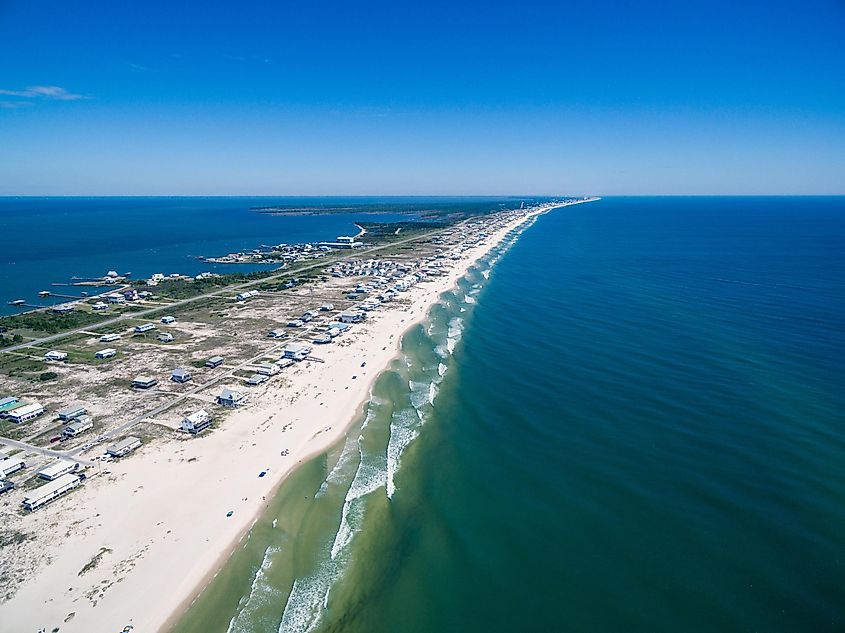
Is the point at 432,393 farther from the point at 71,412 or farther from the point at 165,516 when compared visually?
the point at 71,412

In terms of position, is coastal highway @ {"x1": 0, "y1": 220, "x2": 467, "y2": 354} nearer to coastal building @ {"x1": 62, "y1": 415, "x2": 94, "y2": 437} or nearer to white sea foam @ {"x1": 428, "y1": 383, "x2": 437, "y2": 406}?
coastal building @ {"x1": 62, "y1": 415, "x2": 94, "y2": 437}

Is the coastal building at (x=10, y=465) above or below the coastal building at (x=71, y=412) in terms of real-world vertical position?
above

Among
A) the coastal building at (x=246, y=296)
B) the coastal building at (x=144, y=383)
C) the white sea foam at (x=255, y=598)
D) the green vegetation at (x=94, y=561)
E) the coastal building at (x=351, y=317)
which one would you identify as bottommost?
the coastal building at (x=246, y=296)

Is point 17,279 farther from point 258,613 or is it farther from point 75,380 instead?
point 258,613

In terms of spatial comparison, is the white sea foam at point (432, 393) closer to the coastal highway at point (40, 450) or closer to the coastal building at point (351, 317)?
the coastal building at point (351, 317)

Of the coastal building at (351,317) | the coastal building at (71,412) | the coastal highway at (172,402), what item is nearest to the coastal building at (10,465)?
the coastal highway at (172,402)

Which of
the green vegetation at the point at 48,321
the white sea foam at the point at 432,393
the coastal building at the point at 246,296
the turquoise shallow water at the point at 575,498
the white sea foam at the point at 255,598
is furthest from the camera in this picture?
the coastal building at the point at 246,296

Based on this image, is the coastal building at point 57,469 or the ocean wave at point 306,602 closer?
the ocean wave at point 306,602

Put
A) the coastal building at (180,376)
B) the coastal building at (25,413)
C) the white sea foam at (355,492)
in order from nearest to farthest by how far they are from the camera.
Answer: the white sea foam at (355,492) → the coastal building at (25,413) → the coastal building at (180,376)
